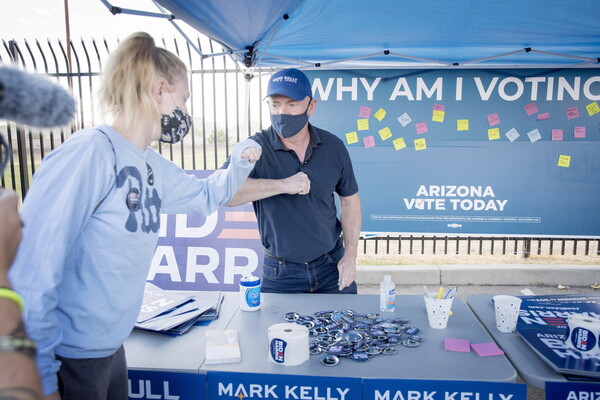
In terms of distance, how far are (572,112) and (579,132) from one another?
0.24 metres

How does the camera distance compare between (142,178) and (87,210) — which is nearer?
(87,210)

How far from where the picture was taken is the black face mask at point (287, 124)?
7.41 feet

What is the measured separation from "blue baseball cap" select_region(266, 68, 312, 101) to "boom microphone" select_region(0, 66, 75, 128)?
5.51ft

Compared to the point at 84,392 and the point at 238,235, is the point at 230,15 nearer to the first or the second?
the point at 238,235

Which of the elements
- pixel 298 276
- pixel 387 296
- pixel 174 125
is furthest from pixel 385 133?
pixel 174 125

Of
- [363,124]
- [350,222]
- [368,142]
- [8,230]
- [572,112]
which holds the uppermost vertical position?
[572,112]

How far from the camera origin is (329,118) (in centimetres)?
493

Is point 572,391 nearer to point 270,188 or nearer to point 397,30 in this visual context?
point 270,188

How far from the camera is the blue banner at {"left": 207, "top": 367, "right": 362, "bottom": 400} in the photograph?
1438mm

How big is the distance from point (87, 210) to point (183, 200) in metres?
0.62

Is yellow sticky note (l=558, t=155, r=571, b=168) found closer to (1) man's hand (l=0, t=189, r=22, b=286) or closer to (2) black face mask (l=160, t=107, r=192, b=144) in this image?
(2) black face mask (l=160, t=107, r=192, b=144)

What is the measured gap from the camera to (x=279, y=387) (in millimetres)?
1457

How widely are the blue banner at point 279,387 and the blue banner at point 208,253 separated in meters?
2.04

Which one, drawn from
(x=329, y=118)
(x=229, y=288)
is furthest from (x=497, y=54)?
(x=229, y=288)
